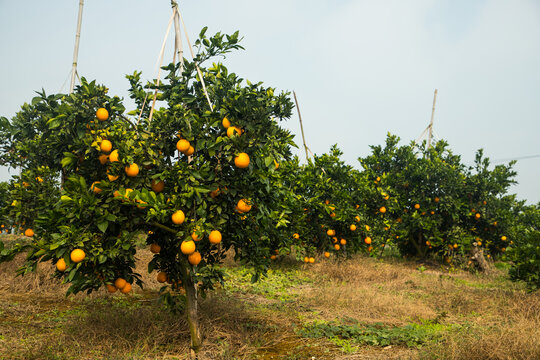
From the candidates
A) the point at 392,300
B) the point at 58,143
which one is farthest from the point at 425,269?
the point at 58,143

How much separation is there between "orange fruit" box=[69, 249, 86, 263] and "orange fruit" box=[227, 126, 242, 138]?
5.06 ft

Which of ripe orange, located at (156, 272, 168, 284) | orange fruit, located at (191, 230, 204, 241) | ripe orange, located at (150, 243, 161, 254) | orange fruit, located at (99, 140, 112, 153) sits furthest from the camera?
ripe orange, located at (156, 272, 168, 284)

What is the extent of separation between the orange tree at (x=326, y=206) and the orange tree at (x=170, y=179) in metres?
4.64

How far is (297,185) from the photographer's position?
357 inches

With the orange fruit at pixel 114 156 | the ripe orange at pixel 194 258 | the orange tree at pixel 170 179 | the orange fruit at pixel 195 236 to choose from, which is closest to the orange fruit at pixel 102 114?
the orange tree at pixel 170 179

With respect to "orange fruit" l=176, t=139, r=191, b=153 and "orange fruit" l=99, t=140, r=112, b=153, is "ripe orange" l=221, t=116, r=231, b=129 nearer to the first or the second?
"orange fruit" l=176, t=139, r=191, b=153

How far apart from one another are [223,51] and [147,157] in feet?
4.63

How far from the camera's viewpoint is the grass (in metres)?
3.73

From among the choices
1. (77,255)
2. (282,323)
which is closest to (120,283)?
(77,255)

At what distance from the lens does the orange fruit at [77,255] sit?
3051mm

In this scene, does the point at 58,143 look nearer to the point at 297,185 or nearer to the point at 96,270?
the point at 96,270

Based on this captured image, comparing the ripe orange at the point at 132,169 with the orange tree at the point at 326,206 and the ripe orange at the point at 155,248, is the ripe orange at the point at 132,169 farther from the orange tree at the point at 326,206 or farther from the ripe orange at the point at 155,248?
the orange tree at the point at 326,206

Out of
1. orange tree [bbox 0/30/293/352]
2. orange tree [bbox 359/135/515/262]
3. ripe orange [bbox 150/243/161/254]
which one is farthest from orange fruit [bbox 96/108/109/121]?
orange tree [bbox 359/135/515/262]

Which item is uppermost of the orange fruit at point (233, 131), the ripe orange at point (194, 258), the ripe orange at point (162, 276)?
the orange fruit at point (233, 131)
